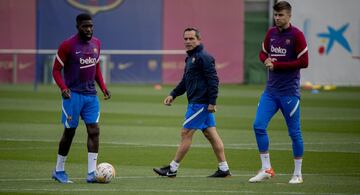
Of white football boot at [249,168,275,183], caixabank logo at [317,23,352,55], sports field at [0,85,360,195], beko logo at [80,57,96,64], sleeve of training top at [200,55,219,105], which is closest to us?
sports field at [0,85,360,195]

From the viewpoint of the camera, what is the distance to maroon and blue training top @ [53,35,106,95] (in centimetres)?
1312

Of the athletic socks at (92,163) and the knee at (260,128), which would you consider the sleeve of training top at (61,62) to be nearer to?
the athletic socks at (92,163)

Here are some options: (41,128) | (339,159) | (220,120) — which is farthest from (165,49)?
(339,159)

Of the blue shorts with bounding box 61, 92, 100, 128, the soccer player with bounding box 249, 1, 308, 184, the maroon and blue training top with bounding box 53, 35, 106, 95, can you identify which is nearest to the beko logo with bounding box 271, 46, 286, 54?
the soccer player with bounding box 249, 1, 308, 184

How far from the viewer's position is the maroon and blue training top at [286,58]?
12.9m

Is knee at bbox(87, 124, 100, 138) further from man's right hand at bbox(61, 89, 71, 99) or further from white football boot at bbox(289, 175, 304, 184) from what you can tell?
white football boot at bbox(289, 175, 304, 184)

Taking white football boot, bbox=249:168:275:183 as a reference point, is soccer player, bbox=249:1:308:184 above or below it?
above

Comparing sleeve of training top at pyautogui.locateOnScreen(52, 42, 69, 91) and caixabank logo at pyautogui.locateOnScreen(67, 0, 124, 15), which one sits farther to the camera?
caixabank logo at pyautogui.locateOnScreen(67, 0, 124, 15)

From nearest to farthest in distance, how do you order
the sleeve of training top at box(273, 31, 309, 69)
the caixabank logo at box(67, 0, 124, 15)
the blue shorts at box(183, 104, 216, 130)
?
the sleeve of training top at box(273, 31, 309, 69) → the blue shorts at box(183, 104, 216, 130) → the caixabank logo at box(67, 0, 124, 15)

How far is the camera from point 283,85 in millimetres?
13047

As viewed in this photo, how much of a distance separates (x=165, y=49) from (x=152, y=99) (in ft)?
32.3

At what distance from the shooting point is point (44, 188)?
12.4 meters

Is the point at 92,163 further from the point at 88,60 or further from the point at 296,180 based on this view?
the point at 296,180

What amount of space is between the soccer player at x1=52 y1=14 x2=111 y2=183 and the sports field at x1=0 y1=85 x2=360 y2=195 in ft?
1.28
